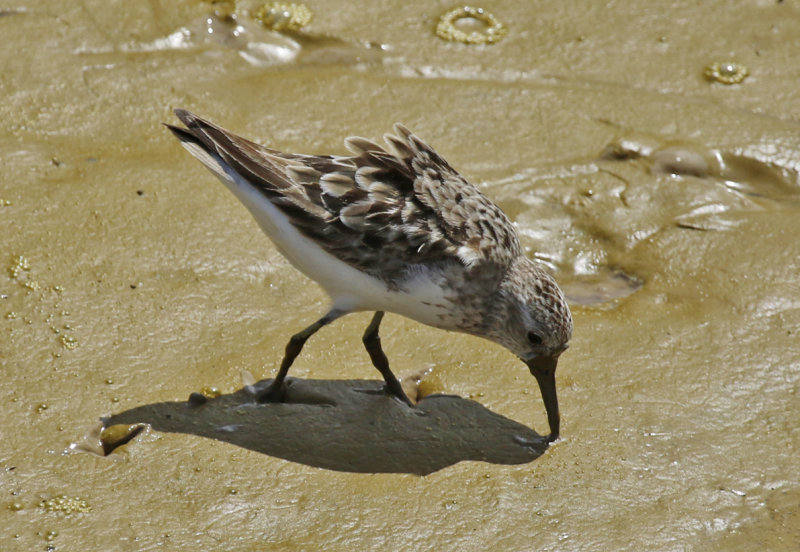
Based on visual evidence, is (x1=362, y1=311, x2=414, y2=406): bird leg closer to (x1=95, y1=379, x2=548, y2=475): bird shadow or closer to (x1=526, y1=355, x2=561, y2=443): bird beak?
(x1=95, y1=379, x2=548, y2=475): bird shadow

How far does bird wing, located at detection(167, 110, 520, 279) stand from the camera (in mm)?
5305

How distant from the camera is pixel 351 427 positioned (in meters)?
5.43

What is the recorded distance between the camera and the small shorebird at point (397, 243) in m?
5.31

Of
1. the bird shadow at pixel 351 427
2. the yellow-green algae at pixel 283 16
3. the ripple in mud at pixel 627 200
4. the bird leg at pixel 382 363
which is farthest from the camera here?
the yellow-green algae at pixel 283 16

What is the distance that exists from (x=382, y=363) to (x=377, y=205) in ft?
3.22

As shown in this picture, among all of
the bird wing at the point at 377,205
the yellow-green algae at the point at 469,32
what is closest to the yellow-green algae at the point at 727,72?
the yellow-green algae at the point at 469,32

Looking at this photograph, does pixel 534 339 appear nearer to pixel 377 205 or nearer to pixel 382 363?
pixel 382 363

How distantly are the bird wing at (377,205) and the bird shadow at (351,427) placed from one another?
87 cm

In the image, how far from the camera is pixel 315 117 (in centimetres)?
760

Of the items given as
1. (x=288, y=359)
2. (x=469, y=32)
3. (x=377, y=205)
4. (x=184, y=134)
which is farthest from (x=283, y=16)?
(x=288, y=359)

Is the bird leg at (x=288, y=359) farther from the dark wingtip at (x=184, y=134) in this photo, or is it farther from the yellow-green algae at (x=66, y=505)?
the dark wingtip at (x=184, y=134)

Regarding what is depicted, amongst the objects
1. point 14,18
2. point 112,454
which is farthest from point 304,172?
point 14,18

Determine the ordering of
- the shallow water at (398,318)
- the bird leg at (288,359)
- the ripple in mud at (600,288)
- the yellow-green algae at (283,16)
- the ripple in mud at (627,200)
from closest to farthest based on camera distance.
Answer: the shallow water at (398,318), the bird leg at (288,359), the ripple in mud at (600,288), the ripple in mud at (627,200), the yellow-green algae at (283,16)

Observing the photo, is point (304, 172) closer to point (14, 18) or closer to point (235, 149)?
point (235, 149)
